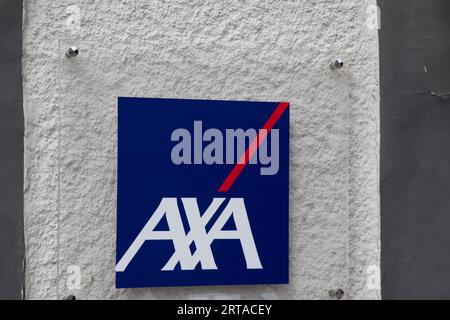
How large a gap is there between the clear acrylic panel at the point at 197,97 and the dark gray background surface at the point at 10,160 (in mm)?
196

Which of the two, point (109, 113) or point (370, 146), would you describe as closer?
point (109, 113)

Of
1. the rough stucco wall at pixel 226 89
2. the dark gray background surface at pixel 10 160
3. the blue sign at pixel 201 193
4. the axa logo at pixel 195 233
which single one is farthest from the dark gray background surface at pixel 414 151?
the dark gray background surface at pixel 10 160

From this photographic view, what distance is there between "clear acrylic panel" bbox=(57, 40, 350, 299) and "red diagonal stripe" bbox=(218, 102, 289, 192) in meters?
0.10

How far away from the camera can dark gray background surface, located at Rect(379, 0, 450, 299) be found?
14.3 feet

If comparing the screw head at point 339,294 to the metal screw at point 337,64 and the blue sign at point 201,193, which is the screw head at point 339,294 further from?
the metal screw at point 337,64

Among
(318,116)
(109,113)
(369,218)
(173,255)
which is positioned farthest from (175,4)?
(369,218)

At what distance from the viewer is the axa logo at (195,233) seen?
13.0 ft

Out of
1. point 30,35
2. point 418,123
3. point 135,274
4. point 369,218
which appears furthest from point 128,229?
point 418,123

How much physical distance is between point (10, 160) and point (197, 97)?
0.97m

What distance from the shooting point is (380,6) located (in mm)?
4383

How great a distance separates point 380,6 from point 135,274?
6.39ft

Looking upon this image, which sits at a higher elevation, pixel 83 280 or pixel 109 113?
pixel 109 113
